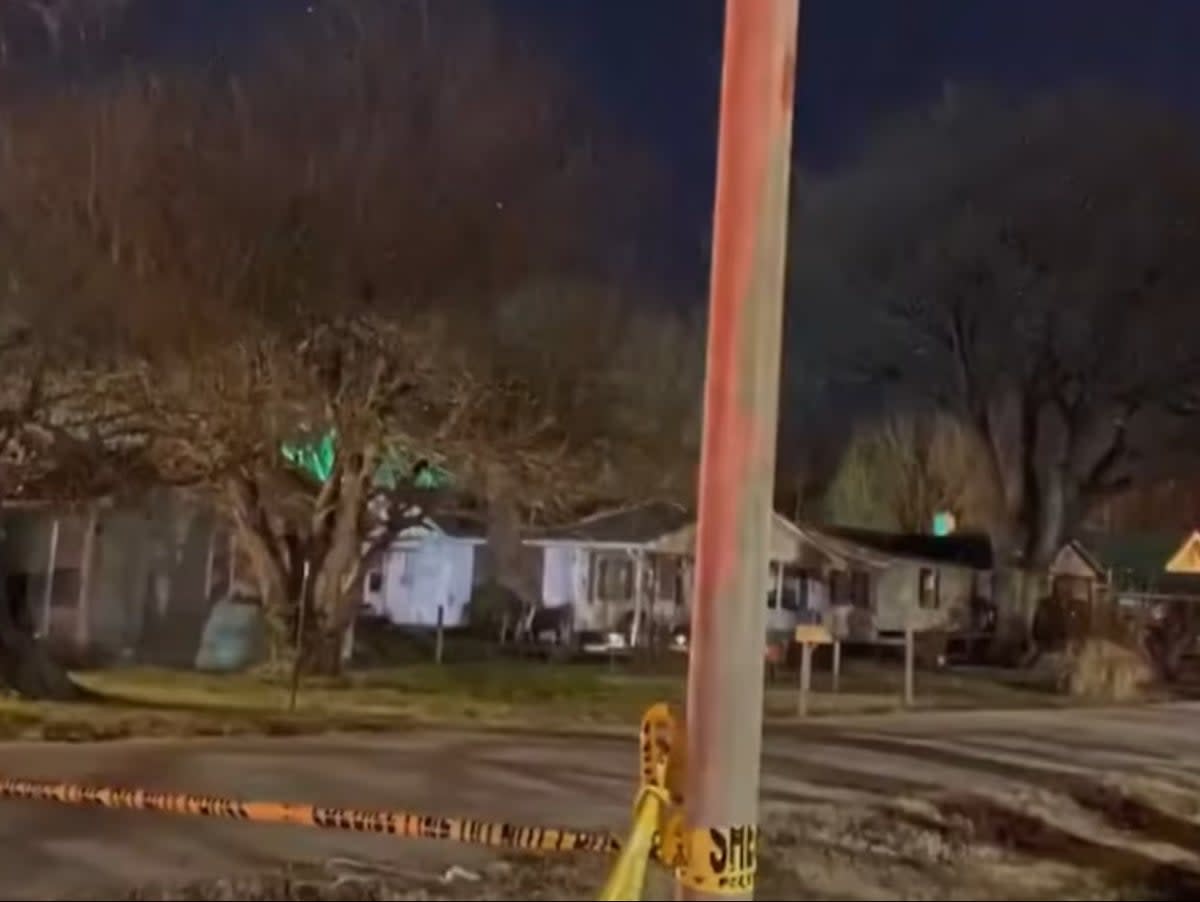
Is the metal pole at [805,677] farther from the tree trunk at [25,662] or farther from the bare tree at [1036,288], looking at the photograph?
the tree trunk at [25,662]

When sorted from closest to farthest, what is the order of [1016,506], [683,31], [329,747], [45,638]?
[329,747], [683,31], [45,638], [1016,506]

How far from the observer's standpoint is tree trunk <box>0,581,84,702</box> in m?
7.49

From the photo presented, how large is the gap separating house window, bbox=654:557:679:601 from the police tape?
208 cm

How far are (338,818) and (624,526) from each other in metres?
2.98

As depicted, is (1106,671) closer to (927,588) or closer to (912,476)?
(927,588)

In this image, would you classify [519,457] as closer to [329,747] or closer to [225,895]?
[329,747]

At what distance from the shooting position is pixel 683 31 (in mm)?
7148

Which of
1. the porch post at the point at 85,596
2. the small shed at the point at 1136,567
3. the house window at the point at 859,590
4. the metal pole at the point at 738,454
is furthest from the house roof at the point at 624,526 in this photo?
the metal pole at the point at 738,454

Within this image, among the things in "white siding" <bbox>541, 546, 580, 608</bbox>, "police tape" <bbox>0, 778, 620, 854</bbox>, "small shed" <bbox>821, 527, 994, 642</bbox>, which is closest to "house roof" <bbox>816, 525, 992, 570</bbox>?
"small shed" <bbox>821, 527, 994, 642</bbox>

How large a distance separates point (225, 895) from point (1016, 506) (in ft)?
17.9

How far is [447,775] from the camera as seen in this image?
604cm

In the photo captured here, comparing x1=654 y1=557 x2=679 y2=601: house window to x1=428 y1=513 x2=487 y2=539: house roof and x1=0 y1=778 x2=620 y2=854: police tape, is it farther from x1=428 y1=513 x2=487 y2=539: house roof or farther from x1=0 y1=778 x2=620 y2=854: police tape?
x1=0 y1=778 x2=620 y2=854: police tape

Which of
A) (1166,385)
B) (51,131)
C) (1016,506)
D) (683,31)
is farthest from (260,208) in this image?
(1166,385)

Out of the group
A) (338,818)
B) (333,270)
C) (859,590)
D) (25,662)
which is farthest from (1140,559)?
(338,818)
